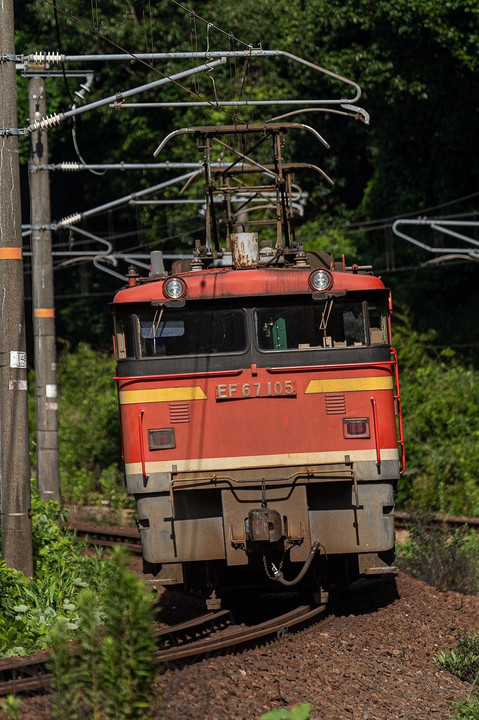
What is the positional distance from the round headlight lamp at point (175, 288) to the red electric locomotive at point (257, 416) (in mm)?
13

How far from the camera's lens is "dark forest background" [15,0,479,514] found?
2456 cm

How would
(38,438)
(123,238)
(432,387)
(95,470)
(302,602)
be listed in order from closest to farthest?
(302,602) → (38,438) → (432,387) → (95,470) → (123,238)

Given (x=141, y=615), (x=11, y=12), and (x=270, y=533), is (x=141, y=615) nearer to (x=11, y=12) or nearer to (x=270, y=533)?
(x=270, y=533)

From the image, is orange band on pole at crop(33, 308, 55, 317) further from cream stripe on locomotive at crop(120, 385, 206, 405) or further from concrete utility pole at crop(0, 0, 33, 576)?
cream stripe on locomotive at crop(120, 385, 206, 405)

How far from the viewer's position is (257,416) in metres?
10.4

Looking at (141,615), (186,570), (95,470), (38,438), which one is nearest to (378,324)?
(186,570)

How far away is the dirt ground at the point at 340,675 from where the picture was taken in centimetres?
743

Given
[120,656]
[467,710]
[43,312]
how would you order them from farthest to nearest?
1. [43,312]
2. [467,710]
3. [120,656]

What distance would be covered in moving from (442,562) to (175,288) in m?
4.98

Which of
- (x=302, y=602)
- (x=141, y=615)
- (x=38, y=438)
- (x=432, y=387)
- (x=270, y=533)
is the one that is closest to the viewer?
(x=141, y=615)

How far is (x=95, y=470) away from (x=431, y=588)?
15.6 m

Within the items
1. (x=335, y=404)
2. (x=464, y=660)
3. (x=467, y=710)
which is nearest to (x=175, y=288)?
(x=335, y=404)

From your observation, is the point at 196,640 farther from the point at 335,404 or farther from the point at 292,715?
the point at 292,715

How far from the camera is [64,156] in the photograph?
132ft
